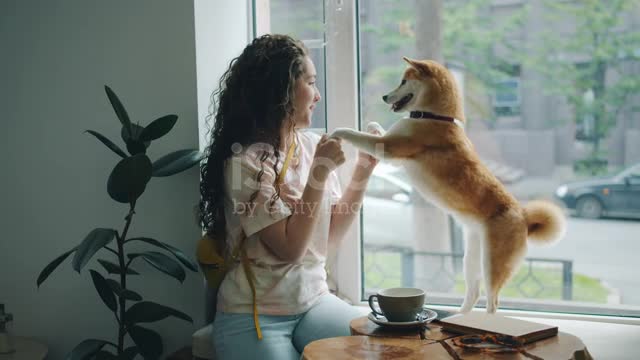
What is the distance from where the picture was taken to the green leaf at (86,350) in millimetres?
1635

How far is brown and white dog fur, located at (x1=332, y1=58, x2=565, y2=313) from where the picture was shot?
139 centimetres

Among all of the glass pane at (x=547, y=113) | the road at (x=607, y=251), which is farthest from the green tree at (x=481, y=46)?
the road at (x=607, y=251)

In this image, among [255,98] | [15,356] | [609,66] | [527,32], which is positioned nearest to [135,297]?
[15,356]

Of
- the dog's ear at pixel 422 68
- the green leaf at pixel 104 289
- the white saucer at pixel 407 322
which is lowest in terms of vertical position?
the green leaf at pixel 104 289

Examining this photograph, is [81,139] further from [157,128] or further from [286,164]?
[286,164]

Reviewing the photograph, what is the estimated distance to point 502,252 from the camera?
1405 millimetres

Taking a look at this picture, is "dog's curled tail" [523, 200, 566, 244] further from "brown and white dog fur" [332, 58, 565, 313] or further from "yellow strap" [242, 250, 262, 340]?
"yellow strap" [242, 250, 262, 340]

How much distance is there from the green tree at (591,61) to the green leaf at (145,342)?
1.23 metres

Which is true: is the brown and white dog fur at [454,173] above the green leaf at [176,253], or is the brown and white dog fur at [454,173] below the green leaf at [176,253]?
above

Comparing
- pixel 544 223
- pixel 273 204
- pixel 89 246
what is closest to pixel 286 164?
pixel 273 204

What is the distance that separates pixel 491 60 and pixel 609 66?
0.98 ft

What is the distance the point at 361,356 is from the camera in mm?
1120

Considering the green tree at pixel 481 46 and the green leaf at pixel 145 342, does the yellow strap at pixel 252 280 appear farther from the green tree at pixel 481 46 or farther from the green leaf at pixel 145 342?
the green tree at pixel 481 46

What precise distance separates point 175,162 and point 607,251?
1.16 m
